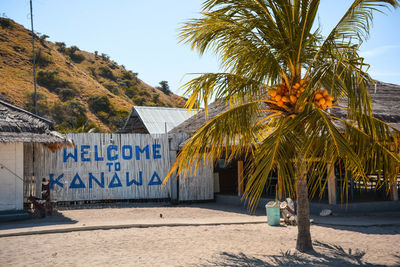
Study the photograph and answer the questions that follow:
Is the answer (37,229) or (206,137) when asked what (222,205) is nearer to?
(37,229)

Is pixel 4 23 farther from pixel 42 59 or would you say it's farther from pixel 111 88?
pixel 111 88

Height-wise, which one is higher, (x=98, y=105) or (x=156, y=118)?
(x=98, y=105)

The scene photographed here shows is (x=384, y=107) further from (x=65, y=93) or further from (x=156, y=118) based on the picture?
(x=65, y=93)

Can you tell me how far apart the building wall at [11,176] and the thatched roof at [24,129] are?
26.5 inches

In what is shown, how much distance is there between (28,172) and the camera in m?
12.5

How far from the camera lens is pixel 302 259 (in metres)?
6.51

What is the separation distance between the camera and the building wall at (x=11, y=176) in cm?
1105

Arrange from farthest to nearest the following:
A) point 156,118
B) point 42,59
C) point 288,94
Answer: point 42,59 → point 156,118 → point 288,94

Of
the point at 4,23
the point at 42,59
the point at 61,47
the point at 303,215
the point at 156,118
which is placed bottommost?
the point at 303,215

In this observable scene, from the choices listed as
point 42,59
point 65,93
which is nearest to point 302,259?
point 65,93

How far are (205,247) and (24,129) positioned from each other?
6.74 m

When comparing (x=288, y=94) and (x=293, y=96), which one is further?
(x=288, y=94)

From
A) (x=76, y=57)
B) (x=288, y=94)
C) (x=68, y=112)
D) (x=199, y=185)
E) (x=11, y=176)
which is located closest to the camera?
(x=288, y=94)

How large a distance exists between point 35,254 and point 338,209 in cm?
804
